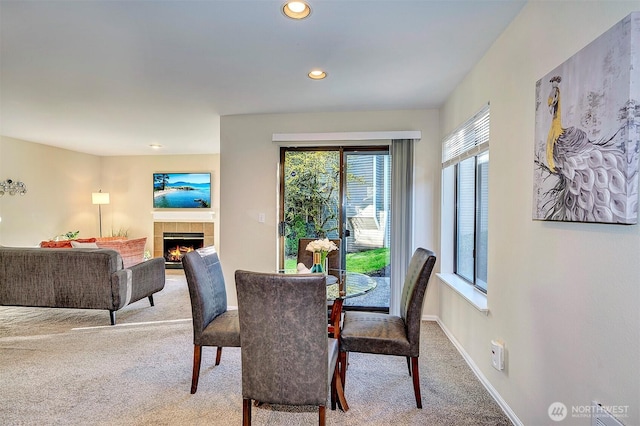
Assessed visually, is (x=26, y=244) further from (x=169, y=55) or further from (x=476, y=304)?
(x=476, y=304)

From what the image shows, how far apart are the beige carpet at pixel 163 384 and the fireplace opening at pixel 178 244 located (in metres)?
3.25

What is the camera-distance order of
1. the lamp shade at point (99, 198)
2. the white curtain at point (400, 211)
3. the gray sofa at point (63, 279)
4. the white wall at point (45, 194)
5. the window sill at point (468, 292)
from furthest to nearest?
the lamp shade at point (99, 198), the white wall at point (45, 194), the white curtain at point (400, 211), the gray sofa at point (63, 279), the window sill at point (468, 292)

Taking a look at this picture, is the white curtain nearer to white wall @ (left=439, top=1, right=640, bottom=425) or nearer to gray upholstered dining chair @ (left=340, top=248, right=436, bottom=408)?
white wall @ (left=439, top=1, right=640, bottom=425)

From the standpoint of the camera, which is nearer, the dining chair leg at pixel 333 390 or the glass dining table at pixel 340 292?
the dining chair leg at pixel 333 390

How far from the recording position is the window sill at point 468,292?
2.36 meters

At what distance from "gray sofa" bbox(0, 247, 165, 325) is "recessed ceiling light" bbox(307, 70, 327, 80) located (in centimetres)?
274

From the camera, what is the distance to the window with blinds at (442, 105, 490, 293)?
263cm

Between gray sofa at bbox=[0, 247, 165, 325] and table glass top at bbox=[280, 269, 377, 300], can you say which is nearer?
table glass top at bbox=[280, 269, 377, 300]

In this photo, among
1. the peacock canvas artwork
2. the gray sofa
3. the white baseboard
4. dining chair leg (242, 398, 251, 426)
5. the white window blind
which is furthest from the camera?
the gray sofa

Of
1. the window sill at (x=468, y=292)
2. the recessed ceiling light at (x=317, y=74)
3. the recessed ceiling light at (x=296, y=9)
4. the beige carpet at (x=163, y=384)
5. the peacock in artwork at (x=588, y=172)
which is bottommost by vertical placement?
the beige carpet at (x=163, y=384)

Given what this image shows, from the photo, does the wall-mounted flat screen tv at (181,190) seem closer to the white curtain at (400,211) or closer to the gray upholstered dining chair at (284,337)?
the white curtain at (400,211)

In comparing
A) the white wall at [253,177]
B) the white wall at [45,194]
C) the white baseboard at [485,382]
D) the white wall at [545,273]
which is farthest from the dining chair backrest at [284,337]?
the white wall at [45,194]

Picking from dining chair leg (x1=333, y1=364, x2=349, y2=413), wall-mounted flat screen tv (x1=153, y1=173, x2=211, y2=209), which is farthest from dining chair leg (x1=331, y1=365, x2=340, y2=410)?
wall-mounted flat screen tv (x1=153, y1=173, x2=211, y2=209)

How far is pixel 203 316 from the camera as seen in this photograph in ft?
7.23
